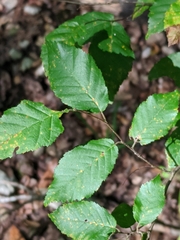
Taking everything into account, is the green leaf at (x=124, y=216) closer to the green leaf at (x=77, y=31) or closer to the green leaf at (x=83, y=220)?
the green leaf at (x=83, y=220)

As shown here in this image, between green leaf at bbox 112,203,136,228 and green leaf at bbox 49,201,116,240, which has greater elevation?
green leaf at bbox 49,201,116,240

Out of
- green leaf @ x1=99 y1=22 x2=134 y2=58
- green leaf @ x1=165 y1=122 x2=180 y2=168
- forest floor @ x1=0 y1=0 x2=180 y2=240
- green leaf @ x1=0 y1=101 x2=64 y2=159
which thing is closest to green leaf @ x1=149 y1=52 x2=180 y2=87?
green leaf @ x1=99 y1=22 x2=134 y2=58

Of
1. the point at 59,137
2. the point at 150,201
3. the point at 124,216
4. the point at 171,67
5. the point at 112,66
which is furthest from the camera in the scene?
the point at 59,137

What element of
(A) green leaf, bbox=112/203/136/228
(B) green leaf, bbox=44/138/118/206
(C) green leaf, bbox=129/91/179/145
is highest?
(C) green leaf, bbox=129/91/179/145

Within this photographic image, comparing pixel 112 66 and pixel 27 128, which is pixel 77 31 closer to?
pixel 112 66

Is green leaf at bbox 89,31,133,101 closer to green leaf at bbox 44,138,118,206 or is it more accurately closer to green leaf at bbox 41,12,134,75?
green leaf at bbox 41,12,134,75

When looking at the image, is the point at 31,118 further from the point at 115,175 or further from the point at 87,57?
the point at 115,175

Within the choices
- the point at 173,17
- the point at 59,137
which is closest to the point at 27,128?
the point at 173,17
